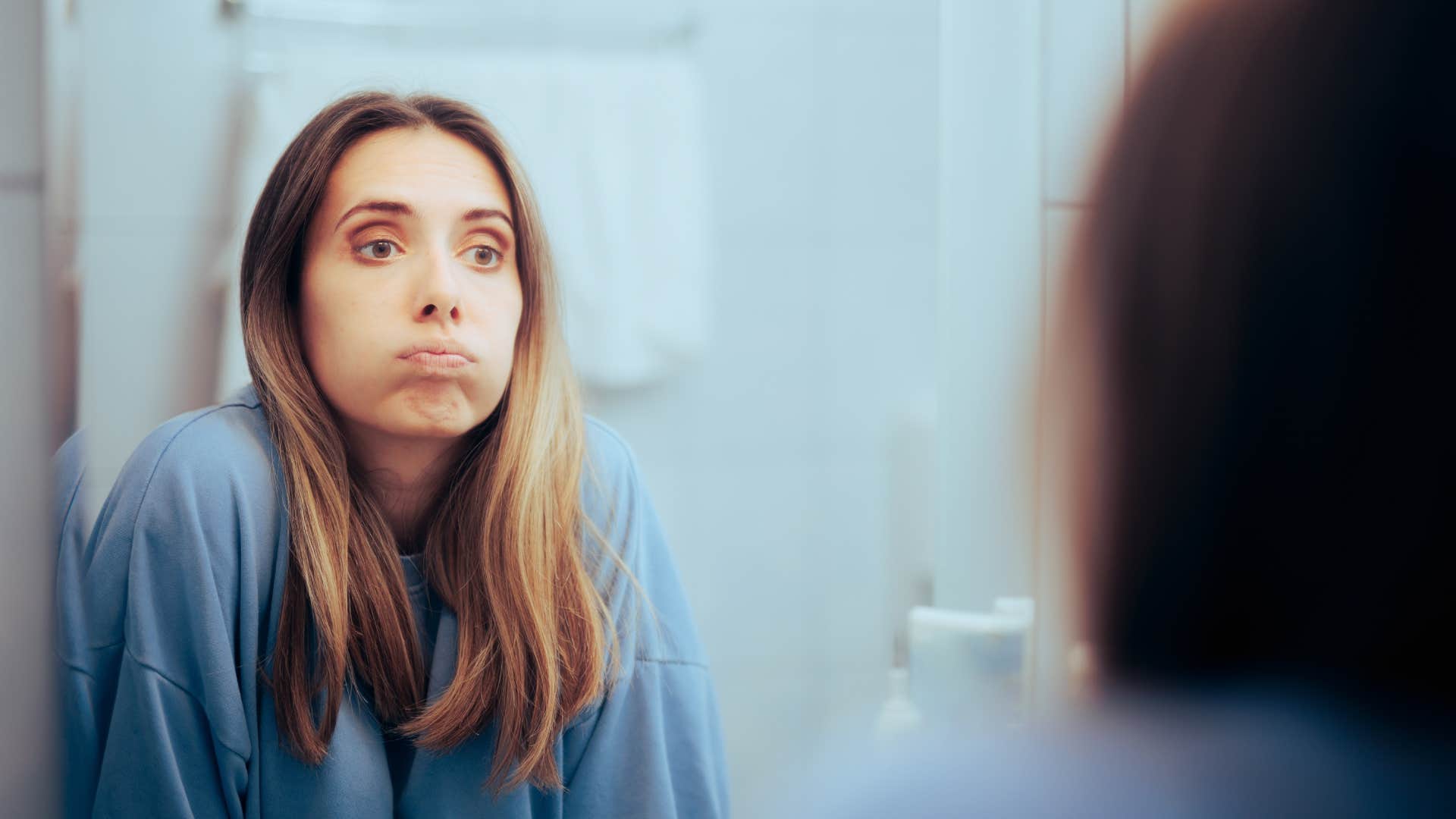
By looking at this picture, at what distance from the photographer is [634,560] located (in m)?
0.73

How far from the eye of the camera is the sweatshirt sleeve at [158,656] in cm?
59

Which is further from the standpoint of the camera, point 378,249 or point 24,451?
point 378,249

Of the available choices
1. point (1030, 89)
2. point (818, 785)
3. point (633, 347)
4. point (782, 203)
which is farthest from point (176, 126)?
point (818, 785)

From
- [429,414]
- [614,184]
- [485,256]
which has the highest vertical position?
[614,184]

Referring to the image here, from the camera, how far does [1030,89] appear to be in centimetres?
75

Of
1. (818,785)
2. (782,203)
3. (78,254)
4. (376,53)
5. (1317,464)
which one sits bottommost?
(818,785)

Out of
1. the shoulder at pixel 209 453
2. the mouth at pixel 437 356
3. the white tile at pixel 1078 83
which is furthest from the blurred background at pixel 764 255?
the mouth at pixel 437 356

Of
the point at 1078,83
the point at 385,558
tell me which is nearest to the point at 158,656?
the point at 385,558

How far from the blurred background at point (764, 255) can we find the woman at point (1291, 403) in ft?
0.85

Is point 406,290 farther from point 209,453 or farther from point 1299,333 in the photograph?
point 1299,333

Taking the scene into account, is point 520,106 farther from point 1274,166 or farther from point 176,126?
point 1274,166

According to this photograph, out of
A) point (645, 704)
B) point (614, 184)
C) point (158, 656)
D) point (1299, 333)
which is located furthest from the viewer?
point (614, 184)

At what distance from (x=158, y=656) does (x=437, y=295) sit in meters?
0.29

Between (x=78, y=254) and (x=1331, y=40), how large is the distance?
0.65m
